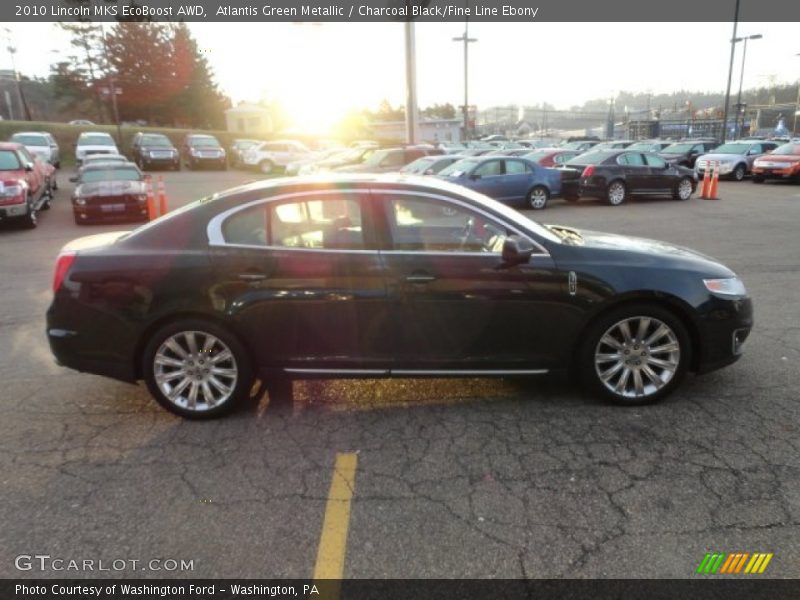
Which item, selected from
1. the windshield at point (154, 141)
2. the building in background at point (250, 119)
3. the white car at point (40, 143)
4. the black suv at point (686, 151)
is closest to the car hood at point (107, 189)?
the white car at point (40, 143)

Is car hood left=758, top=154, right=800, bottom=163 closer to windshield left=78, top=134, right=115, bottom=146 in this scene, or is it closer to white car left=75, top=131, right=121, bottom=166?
white car left=75, top=131, right=121, bottom=166

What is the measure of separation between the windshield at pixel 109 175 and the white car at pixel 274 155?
1576 cm

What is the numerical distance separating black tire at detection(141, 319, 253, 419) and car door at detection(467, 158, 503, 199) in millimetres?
11421

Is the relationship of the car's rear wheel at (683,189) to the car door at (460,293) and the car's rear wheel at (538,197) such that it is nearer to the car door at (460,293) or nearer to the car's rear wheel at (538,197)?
the car's rear wheel at (538,197)

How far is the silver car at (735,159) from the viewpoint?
2339 centimetres

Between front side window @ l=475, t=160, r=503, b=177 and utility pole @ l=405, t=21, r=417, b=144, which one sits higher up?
utility pole @ l=405, t=21, r=417, b=144

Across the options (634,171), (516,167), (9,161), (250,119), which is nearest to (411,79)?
(516,167)

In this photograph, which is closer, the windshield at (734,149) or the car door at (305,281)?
the car door at (305,281)

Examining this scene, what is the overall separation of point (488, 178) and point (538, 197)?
5.67ft

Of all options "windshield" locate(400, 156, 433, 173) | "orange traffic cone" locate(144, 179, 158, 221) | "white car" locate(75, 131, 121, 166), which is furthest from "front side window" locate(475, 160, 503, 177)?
"white car" locate(75, 131, 121, 166)

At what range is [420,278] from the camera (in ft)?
12.3

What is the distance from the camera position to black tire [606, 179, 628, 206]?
1625 centimetres
